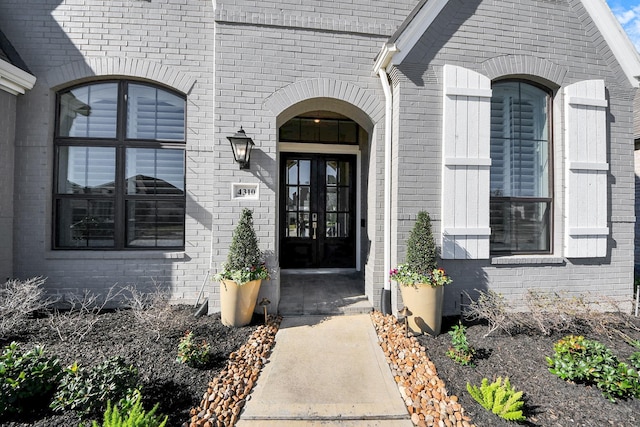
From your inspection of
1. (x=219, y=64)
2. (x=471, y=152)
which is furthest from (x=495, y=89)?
(x=219, y=64)

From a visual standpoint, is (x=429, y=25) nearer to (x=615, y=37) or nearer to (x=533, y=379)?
(x=615, y=37)

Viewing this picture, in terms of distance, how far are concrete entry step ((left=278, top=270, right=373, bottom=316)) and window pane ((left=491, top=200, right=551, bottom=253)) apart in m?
2.19

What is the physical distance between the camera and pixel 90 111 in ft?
13.2

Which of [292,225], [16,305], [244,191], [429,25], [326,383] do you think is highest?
[429,25]

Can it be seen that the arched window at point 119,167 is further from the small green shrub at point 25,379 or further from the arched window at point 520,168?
the arched window at point 520,168

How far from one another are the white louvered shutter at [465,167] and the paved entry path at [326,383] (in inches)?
68.9

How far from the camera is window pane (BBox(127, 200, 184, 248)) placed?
4078 mm

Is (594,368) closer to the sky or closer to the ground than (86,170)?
closer to the ground

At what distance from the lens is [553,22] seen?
393 cm

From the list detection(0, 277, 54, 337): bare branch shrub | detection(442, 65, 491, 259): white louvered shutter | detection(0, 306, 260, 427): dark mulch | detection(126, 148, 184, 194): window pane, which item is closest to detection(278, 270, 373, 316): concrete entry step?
detection(0, 306, 260, 427): dark mulch

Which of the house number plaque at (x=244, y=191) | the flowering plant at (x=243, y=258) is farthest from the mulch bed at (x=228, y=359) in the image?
the house number plaque at (x=244, y=191)

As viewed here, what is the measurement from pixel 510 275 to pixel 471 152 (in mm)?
1817

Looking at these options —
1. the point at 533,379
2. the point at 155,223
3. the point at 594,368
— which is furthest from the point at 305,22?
the point at 594,368

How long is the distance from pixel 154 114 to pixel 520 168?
5.60m
